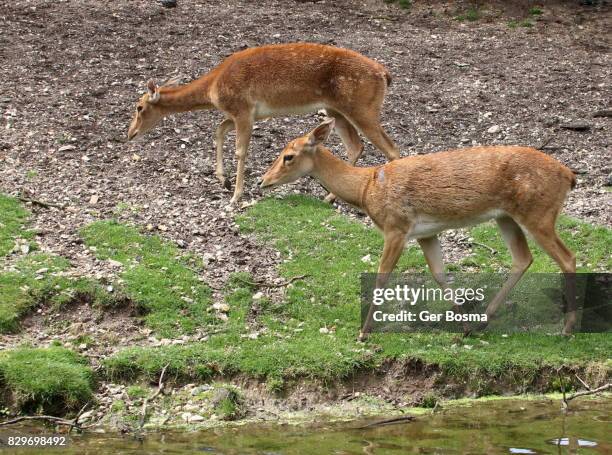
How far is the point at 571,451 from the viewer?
7.48 meters

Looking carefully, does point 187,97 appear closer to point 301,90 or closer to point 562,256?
point 301,90

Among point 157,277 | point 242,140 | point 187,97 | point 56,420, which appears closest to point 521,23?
point 187,97

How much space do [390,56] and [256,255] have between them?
7315 mm

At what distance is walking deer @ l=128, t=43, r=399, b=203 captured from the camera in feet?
43.0

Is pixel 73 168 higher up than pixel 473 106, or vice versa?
pixel 473 106

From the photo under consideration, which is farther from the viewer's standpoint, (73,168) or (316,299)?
(73,168)

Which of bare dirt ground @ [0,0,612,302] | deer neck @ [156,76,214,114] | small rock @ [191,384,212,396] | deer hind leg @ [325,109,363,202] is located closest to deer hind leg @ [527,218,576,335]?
bare dirt ground @ [0,0,612,302]

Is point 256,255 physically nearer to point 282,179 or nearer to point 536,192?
point 282,179

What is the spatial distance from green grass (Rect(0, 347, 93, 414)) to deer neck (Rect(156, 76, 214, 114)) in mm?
5577

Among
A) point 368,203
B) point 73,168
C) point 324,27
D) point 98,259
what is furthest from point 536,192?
point 324,27

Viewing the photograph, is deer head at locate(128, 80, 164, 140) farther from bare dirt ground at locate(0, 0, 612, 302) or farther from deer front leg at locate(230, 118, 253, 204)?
deer front leg at locate(230, 118, 253, 204)

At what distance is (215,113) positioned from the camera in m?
15.7

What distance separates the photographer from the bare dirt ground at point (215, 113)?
41.3 feet

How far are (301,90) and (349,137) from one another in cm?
90
